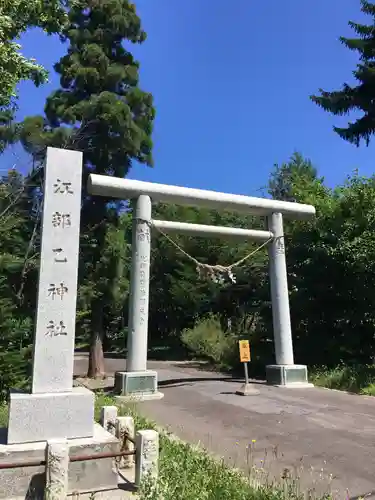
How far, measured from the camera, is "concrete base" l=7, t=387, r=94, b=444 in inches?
→ 174

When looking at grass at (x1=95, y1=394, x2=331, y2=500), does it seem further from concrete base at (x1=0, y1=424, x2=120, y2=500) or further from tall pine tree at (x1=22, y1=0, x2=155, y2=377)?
tall pine tree at (x1=22, y1=0, x2=155, y2=377)

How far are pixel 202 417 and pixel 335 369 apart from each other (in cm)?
581

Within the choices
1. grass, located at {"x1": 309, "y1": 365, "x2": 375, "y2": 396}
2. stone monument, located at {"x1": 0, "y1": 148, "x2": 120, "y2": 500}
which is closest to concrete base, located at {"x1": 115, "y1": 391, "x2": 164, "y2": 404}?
stone monument, located at {"x1": 0, "y1": 148, "x2": 120, "y2": 500}

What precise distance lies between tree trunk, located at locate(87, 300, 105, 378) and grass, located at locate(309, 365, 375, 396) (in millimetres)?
6614

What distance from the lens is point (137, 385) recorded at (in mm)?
9375

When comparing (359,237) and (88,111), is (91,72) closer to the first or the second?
(88,111)

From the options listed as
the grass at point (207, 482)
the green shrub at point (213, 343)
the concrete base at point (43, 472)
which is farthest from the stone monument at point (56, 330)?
the green shrub at point (213, 343)

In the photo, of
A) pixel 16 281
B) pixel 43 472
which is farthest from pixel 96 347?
pixel 43 472

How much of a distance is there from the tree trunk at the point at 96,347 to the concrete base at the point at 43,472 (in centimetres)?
973

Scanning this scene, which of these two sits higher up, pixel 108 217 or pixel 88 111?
pixel 88 111

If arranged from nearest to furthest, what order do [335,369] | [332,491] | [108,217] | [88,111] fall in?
[332,491] < [335,369] < [88,111] < [108,217]

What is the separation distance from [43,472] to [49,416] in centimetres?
57

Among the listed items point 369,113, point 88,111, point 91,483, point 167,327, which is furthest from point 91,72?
point 167,327

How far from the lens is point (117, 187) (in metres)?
9.90
